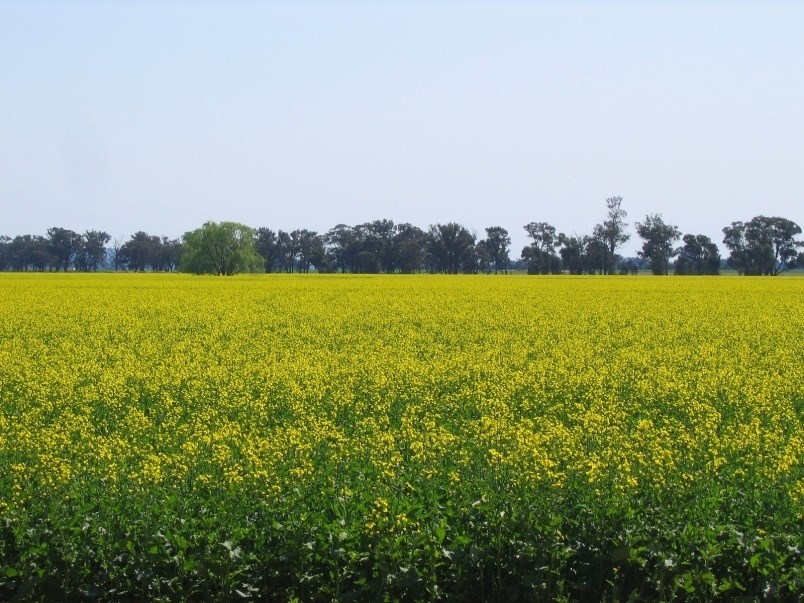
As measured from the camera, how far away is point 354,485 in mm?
8594

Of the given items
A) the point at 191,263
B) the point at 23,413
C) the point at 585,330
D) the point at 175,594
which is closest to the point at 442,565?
the point at 175,594

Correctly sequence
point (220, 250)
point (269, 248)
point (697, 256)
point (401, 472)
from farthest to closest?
point (269, 248), point (697, 256), point (220, 250), point (401, 472)

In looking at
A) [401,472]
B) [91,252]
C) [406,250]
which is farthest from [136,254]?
[401,472]

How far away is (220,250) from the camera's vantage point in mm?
113188

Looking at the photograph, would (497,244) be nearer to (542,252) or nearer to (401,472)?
(542,252)

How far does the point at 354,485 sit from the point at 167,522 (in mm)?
2114

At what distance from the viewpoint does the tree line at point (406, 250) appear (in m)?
118

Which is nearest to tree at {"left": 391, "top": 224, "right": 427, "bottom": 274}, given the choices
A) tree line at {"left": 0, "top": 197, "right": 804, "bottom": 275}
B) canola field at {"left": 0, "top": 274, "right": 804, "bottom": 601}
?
tree line at {"left": 0, "top": 197, "right": 804, "bottom": 275}

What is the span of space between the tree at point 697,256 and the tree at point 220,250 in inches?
2359

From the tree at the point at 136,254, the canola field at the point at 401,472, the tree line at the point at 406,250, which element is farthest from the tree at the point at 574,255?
the canola field at the point at 401,472

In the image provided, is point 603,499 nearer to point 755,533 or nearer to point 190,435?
point 755,533

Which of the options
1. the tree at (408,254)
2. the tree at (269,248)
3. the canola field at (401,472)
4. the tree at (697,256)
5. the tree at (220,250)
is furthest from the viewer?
the tree at (269,248)

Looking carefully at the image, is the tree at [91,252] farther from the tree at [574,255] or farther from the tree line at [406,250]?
the tree at [574,255]

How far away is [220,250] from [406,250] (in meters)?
36.8
